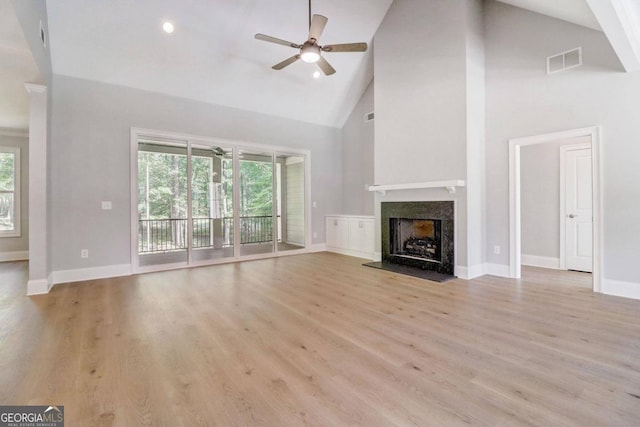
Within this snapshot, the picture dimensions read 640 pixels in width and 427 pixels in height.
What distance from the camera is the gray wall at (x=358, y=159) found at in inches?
273

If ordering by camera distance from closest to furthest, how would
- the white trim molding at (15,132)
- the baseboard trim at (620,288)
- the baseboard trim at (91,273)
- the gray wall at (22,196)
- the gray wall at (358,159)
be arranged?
the baseboard trim at (620,288) < the baseboard trim at (91,273) < the white trim molding at (15,132) < the gray wall at (22,196) < the gray wall at (358,159)

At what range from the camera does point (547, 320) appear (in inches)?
111

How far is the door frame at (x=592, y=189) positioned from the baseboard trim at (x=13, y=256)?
984 centimetres

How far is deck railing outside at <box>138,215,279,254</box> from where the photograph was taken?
5.50 metres

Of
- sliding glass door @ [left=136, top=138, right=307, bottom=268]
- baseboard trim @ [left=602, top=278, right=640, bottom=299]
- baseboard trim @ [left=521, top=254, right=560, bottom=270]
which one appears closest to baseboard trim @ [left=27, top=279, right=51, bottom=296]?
sliding glass door @ [left=136, top=138, right=307, bottom=268]

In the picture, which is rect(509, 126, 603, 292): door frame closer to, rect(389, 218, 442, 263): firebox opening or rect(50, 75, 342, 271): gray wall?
rect(389, 218, 442, 263): firebox opening

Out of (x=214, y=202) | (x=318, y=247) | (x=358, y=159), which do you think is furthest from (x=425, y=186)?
(x=214, y=202)

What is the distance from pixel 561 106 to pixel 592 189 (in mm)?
1178

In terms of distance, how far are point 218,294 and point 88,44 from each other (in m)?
4.11

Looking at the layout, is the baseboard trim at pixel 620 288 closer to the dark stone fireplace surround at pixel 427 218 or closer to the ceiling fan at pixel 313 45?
the dark stone fireplace surround at pixel 427 218

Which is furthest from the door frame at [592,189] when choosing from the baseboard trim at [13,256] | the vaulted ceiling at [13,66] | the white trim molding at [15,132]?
the baseboard trim at [13,256]

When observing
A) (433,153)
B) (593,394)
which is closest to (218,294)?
(593,394)

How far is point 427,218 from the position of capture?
491 cm

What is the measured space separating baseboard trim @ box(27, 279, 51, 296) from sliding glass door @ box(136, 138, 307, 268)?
1267mm
